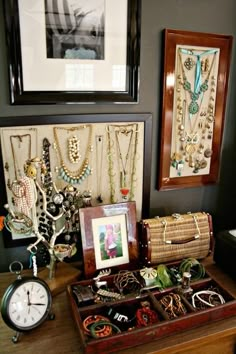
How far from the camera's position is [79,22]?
3.43 ft

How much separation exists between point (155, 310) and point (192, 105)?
802mm

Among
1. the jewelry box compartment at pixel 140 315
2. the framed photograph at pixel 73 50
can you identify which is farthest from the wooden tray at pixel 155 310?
the framed photograph at pixel 73 50

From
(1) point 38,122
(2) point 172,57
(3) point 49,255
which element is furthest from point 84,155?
(2) point 172,57

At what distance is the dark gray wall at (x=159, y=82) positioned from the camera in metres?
1.10

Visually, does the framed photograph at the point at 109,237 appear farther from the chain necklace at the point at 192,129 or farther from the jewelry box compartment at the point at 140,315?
the chain necklace at the point at 192,129

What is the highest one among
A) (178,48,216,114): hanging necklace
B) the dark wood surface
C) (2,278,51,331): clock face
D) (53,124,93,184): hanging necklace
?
(178,48,216,114): hanging necklace

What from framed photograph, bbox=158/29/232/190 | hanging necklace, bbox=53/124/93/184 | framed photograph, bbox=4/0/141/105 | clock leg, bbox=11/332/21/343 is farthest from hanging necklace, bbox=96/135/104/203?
clock leg, bbox=11/332/21/343

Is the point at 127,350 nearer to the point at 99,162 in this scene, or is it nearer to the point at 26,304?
the point at 26,304

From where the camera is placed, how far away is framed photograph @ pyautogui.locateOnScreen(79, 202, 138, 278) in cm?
108

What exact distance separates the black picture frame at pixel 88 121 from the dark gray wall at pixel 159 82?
0.07 ft

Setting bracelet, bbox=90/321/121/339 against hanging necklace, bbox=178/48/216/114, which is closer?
bracelet, bbox=90/321/121/339

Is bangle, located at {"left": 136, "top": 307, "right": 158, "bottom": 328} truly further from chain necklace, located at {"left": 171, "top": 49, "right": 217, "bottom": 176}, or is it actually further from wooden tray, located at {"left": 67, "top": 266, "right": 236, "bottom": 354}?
chain necklace, located at {"left": 171, "top": 49, "right": 217, "bottom": 176}

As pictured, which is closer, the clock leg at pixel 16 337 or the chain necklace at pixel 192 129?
the clock leg at pixel 16 337

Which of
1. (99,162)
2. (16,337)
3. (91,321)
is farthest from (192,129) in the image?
(16,337)
